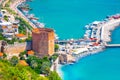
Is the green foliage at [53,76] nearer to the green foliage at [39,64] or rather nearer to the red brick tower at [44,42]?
A: the green foliage at [39,64]

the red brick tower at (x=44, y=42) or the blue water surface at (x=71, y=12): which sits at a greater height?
the blue water surface at (x=71, y=12)

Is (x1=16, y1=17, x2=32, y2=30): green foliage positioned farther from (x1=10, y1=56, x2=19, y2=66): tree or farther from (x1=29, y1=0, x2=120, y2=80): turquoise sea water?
(x1=10, y1=56, x2=19, y2=66): tree

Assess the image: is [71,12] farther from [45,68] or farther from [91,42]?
[45,68]

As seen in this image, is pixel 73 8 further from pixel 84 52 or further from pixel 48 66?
pixel 48 66

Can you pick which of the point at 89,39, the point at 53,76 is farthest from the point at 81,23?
the point at 53,76

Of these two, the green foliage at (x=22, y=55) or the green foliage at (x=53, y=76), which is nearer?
the green foliage at (x=53, y=76)

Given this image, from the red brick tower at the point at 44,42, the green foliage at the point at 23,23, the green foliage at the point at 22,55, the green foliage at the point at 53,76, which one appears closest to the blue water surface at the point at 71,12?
the green foliage at the point at 23,23

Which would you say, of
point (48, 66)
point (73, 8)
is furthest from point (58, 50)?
point (73, 8)

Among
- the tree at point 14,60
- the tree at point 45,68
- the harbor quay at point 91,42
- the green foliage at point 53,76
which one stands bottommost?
the green foliage at point 53,76
